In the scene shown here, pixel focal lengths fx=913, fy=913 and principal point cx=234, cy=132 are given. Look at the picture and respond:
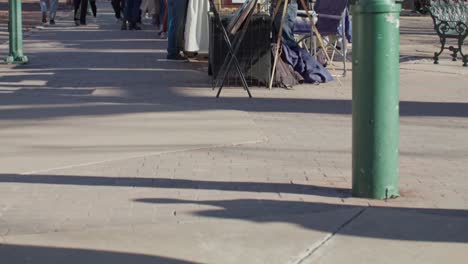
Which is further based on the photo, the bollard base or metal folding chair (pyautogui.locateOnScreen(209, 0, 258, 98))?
the bollard base

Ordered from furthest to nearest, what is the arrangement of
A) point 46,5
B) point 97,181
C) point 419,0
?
point 419,0 → point 46,5 → point 97,181

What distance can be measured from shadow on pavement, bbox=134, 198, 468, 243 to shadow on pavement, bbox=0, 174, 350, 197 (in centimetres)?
35

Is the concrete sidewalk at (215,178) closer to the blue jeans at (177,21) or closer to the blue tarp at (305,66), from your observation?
the blue tarp at (305,66)

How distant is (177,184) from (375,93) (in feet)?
5.52

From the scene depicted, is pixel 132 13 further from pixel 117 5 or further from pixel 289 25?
pixel 289 25

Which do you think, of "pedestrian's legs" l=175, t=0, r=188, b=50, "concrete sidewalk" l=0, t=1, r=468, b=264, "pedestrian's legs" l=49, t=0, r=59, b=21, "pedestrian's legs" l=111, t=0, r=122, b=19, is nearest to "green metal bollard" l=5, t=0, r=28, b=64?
"pedestrian's legs" l=175, t=0, r=188, b=50

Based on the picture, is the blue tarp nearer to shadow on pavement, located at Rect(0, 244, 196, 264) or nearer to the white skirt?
the white skirt

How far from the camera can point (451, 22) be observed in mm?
15797

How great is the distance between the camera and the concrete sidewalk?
544 cm

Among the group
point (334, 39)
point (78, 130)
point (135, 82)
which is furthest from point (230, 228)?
point (334, 39)

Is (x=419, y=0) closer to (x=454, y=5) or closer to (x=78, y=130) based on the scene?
(x=454, y=5)

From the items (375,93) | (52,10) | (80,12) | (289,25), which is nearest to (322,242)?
(375,93)

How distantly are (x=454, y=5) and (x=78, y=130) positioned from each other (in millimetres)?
9232

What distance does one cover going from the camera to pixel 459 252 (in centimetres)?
536
